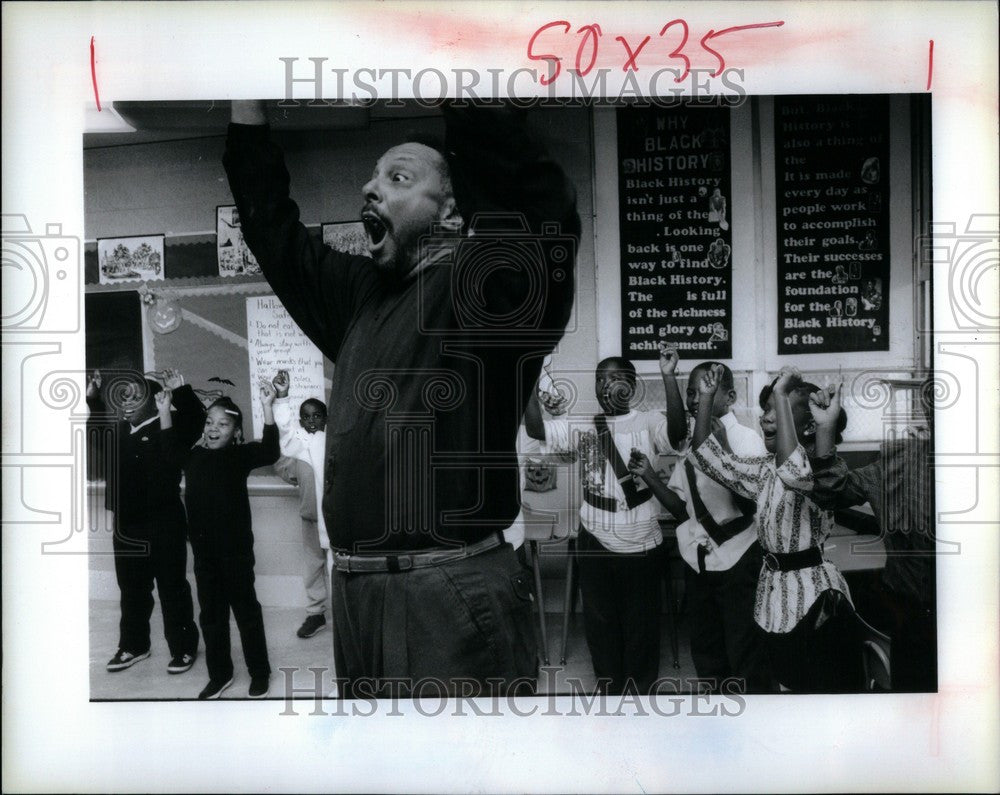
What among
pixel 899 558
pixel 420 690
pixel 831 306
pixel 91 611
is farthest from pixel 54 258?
pixel 899 558

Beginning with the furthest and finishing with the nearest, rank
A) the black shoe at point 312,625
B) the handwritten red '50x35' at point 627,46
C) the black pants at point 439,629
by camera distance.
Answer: the black shoe at point 312,625
the handwritten red '50x35' at point 627,46
the black pants at point 439,629

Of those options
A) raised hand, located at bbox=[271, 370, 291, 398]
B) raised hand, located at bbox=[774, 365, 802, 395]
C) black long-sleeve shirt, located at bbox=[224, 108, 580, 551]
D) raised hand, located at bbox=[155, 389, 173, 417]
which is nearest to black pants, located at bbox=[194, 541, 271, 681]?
black long-sleeve shirt, located at bbox=[224, 108, 580, 551]

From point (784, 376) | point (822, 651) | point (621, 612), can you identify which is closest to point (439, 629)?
point (621, 612)

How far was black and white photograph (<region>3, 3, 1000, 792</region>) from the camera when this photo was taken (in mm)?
3945

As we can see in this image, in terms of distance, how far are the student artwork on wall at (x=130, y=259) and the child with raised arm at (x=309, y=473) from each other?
25.7 inches

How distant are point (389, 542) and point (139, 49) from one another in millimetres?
2078

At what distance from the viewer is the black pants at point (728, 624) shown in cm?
400

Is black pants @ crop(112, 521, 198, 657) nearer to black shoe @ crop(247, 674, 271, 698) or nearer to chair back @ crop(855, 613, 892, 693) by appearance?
black shoe @ crop(247, 674, 271, 698)

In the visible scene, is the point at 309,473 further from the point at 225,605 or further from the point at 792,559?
the point at 792,559

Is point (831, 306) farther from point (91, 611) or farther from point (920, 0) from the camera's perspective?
point (91, 611)

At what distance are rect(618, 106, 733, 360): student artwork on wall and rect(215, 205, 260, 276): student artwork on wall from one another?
1441 mm

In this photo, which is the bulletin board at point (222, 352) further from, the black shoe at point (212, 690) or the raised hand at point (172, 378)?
the black shoe at point (212, 690)

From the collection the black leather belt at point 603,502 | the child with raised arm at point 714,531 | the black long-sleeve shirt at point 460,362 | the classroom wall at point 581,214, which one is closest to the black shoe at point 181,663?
the classroom wall at point 581,214

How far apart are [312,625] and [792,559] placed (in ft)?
6.07
